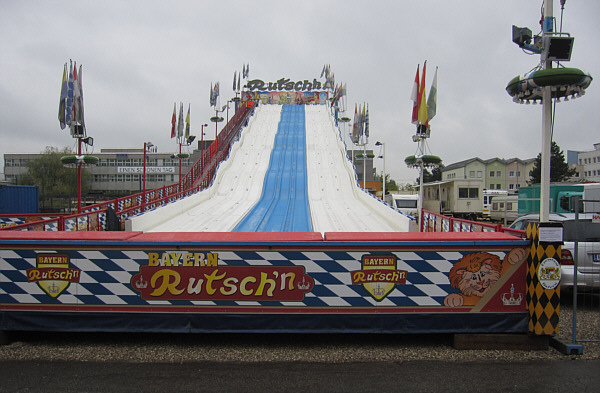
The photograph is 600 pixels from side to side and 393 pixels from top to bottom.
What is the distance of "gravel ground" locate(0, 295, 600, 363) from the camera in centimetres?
403

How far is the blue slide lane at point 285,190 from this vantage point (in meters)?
12.1

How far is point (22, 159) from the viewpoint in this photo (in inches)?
2304

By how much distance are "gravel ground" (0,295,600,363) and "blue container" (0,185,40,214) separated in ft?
53.5

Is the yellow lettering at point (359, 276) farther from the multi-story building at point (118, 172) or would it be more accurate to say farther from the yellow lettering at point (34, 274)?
the multi-story building at point (118, 172)

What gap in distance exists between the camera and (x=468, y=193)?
80.3 feet

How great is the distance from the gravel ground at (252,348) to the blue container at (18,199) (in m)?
16.3

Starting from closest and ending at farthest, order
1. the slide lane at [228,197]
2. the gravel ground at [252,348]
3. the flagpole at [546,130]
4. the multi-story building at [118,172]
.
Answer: the gravel ground at [252,348]
the flagpole at [546,130]
the slide lane at [228,197]
the multi-story building at [118,172]

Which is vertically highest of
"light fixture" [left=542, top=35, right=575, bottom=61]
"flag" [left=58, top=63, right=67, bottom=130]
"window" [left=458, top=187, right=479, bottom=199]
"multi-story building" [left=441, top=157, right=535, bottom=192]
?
"multi-story building" [left=441, top=157, right=535, bottom=192]

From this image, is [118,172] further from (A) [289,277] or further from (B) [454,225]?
(A) [289,277]

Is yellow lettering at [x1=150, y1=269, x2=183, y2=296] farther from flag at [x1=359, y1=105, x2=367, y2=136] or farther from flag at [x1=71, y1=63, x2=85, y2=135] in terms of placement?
flag at [x1=359, y1=105, x2=367, y2=136]

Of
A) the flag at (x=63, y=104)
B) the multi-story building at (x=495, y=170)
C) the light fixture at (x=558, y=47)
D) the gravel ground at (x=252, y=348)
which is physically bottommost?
the gravel ground at (x=252, y=348)

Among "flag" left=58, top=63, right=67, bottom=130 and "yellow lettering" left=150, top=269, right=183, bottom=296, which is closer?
"yellow lettering" left=150, top=269, right=183, bottom=296

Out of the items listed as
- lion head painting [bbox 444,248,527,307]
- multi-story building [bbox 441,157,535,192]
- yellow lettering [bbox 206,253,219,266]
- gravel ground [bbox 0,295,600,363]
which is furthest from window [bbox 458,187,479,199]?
multi-story building [bbox 441,157,535,192]

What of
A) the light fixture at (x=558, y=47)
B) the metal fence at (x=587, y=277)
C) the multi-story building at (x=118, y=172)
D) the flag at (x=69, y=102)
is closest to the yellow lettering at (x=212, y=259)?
the metal fence at (x=587, y=277)
